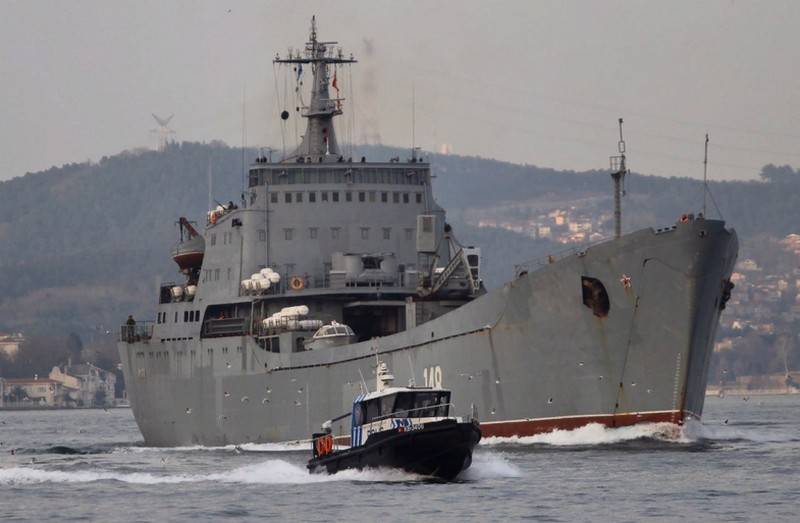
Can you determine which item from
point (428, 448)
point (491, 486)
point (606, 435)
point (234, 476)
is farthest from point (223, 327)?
point (491, 486)

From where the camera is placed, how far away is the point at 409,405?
4681 cm

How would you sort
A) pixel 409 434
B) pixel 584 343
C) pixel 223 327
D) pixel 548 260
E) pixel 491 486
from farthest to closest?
pixel 223 327
pixel 548 260
pixel 584 343
pixel 409 434
pixel 491 486

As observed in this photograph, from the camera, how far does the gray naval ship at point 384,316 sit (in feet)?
176

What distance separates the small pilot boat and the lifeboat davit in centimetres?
2692

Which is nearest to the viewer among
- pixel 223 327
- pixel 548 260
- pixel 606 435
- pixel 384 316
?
pixel 606 435

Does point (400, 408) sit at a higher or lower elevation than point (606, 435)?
higher

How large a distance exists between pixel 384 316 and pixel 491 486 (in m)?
22.6

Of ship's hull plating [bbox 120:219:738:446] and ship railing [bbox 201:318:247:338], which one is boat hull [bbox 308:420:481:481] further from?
ship railing [bbox 201:318:247:338]

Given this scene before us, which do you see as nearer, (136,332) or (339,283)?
(339,283)

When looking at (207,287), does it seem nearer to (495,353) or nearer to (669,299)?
(495,353)

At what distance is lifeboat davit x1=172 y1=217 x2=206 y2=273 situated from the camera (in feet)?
242

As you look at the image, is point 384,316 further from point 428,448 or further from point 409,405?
point 428,448

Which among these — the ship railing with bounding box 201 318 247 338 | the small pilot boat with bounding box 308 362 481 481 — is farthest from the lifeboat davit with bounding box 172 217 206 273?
the small pilot boat with bounding box 308 362 481 481

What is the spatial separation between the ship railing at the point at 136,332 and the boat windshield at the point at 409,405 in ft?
101
